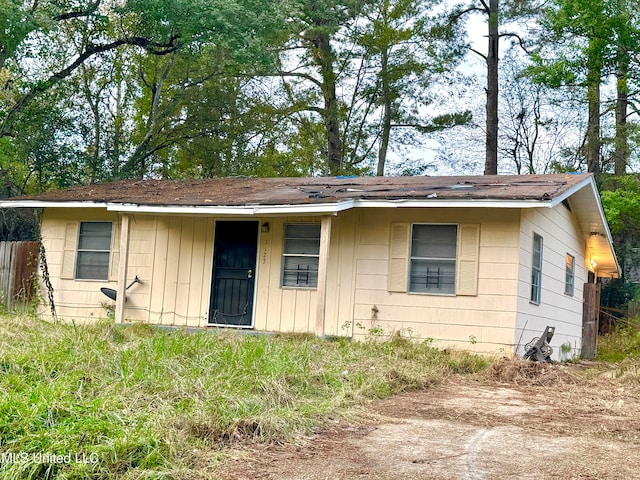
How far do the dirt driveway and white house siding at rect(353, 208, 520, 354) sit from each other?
280 cm

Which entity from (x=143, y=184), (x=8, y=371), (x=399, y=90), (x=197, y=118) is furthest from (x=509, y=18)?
(x=8, y=371)

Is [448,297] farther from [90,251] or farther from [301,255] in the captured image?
[90,251]

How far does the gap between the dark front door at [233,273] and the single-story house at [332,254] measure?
19 mm

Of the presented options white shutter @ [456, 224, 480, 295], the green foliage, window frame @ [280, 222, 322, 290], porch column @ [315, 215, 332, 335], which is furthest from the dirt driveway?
the green foliage

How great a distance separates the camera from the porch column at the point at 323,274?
1099 cm

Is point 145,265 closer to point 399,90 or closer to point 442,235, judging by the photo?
point 442,235

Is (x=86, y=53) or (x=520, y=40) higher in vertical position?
(x=520, y=40)

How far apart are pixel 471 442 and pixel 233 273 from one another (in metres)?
8.05

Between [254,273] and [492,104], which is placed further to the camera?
[492,104]

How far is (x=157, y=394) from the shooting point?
556cm

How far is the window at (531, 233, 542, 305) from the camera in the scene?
40.7ft

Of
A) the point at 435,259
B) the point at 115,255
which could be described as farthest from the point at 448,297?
the point at 115,255

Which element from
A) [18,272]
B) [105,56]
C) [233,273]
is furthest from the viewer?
[105,56]

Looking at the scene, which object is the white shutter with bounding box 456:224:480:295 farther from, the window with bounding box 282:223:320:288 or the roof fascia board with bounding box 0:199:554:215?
the window with bounding box 282:223:320:288
